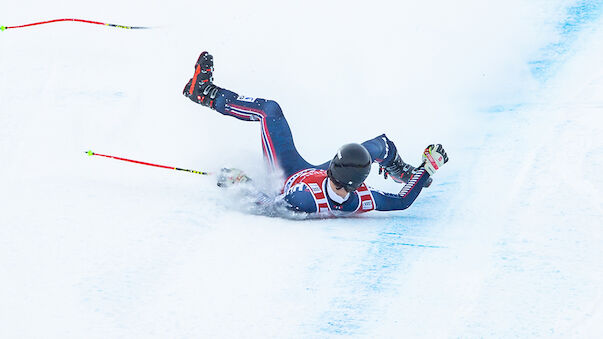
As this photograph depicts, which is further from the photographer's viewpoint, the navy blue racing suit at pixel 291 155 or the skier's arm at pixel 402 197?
the skier's arm at pixel 402 197

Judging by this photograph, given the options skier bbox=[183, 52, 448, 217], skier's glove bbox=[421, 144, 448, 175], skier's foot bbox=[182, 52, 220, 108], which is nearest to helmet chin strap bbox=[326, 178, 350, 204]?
skier bbox=[183, 52, 448, 217]

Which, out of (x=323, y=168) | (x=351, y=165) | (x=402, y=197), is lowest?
(x=402, y=197)

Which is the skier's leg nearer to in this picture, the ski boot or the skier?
the skier

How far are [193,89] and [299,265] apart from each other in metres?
1.83

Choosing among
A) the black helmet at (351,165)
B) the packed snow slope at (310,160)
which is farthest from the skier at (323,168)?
the packed snow slope at (310,160)

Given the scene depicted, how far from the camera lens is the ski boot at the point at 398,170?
15.5ft

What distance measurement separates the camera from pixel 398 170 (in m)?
4.75

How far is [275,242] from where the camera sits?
3.72m

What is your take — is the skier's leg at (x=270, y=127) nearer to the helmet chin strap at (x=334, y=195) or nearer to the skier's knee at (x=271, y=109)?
the skier's knee at (x=271, y=109)

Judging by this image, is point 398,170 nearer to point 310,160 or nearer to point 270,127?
point 310,160

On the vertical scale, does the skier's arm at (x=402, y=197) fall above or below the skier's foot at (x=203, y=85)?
below

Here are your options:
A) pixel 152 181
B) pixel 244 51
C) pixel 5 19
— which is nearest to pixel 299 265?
pixel 152 181

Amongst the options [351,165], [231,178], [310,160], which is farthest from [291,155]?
[351,165]

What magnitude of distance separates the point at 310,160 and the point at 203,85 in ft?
3.54
